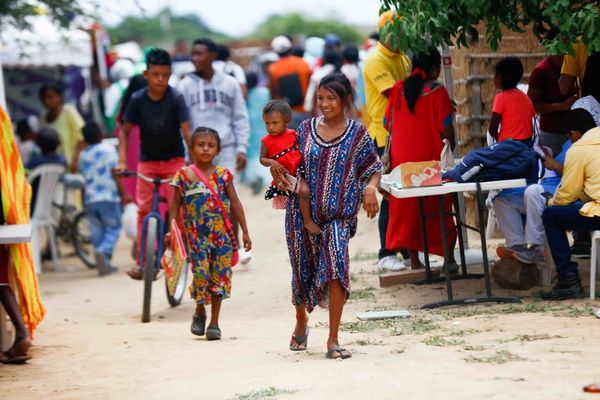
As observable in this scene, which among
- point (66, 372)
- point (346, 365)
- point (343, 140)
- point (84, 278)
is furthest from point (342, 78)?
point (84, 278)

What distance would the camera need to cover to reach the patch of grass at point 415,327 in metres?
7.73

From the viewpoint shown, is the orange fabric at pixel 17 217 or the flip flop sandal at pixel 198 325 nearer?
the orange fabric at pixel 17 217

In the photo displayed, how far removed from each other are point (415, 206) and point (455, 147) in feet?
2.02

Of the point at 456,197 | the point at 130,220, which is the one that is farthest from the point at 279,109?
the point at 130,220

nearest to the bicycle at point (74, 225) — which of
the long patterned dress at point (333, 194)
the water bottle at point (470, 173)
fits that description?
the water bottle at point (470, 173)

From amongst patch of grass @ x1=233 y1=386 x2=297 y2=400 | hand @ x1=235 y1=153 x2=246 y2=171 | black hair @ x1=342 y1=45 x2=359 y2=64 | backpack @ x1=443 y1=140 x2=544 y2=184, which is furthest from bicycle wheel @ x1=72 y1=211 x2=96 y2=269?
patch of grass @ x1=233 y1=386 x2=297 y2=400

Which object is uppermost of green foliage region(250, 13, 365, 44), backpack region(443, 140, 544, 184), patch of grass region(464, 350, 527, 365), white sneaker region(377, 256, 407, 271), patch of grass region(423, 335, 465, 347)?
green foliage region(250, 13, 365, 44)

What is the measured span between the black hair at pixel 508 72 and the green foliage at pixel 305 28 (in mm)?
53820

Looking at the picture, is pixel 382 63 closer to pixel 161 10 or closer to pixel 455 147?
pixel 455 147

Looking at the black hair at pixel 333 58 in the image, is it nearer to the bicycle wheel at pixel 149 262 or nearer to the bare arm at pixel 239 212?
the bicycle wheel at pixel 149 262

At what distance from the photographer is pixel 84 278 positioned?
1364cm

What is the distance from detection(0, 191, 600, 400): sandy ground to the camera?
6.02 meters

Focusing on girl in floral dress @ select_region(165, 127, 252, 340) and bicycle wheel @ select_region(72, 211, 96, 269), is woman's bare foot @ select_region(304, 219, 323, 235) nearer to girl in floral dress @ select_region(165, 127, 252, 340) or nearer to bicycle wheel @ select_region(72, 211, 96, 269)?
girl in floral dress @ select_region(165, 127, 252, 340)

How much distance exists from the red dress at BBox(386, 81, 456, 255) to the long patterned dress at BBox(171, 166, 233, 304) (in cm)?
167
